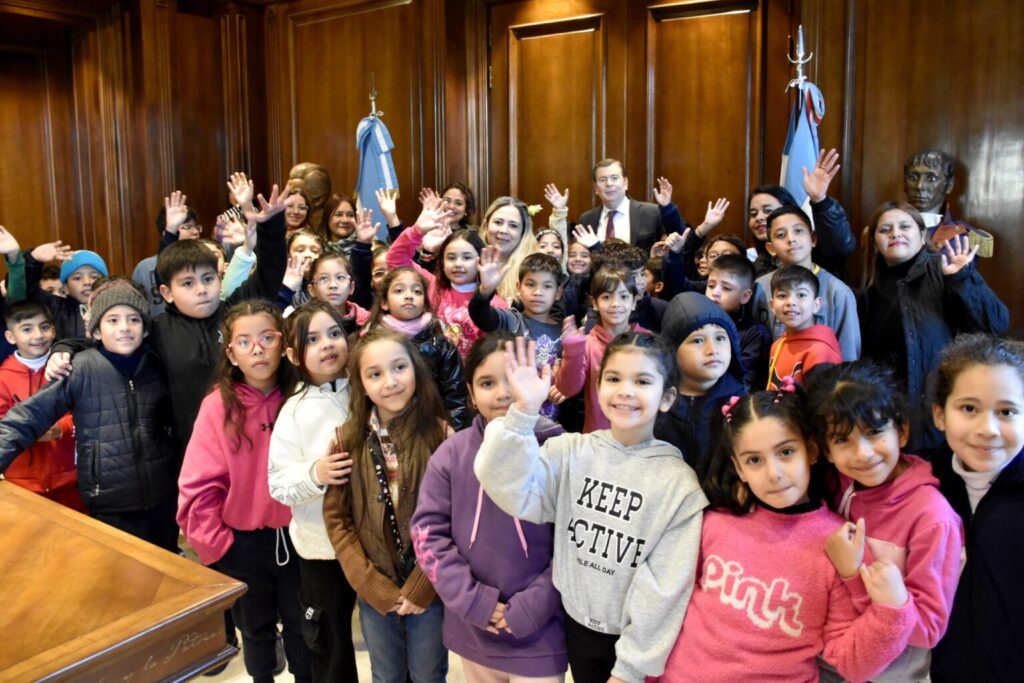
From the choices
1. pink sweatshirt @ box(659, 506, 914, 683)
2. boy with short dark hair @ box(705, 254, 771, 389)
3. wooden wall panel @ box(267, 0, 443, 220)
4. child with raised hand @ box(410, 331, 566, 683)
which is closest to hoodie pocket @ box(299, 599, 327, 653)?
child with raised hand @ box(410, 331, 566, 683)

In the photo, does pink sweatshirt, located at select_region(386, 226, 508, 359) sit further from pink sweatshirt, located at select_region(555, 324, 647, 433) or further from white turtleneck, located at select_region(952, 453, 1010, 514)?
white turtleneck, located at select_region(952, 453, 1010, 514)

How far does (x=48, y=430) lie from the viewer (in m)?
2.54

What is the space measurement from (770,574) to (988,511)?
38 centimetres

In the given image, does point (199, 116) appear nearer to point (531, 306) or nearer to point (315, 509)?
point (531, 306)

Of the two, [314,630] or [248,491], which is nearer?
[314,630]

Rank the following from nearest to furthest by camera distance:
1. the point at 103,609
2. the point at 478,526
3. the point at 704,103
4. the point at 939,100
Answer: the point at 103,609
the point at 478,526
the point at 939,100
the point at 704,103

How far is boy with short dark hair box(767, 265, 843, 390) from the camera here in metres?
2.45

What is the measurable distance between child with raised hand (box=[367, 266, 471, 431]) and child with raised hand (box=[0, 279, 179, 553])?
2.25ft

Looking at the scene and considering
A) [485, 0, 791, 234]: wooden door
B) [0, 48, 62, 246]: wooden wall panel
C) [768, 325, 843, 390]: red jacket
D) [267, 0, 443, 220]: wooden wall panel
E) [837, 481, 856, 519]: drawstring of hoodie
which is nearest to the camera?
[837, 481, 856, 519]: drawstring of hoodie

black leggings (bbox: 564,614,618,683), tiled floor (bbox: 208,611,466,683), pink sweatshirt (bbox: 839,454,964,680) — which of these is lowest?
tiled floor (bbox: 208,611,466,683)

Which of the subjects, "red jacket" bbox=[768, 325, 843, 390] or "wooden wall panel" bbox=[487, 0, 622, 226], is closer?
"red jacket" bbox=[768, 325, 843, 390]

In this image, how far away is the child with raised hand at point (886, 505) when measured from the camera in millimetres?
1348

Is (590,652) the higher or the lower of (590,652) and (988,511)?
the lower

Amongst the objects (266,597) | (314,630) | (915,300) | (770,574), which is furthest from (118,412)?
(915,300)
